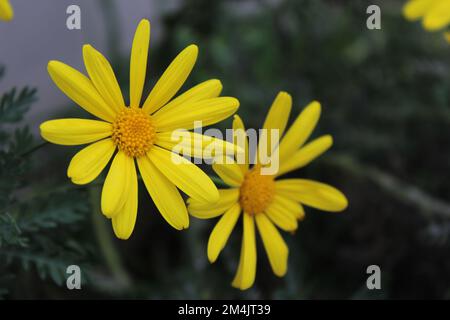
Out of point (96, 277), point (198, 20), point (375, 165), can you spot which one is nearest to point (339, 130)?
point (375, 165)

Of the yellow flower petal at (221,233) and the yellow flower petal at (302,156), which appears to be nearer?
the yellow flower petal at (221,233)

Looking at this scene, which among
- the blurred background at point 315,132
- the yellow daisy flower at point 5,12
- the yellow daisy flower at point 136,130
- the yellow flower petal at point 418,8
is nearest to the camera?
the yellow daisy flower at point 5,12

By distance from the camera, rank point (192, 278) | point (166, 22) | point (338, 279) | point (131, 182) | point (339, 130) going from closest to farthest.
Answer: point (131, 182) < point (192, 278) < point (338, 279) < point (339, 130) < point (166, 22)

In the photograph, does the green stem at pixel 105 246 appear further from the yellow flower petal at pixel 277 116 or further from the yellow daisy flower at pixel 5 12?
the yellow daisy flower at pixel 5 12

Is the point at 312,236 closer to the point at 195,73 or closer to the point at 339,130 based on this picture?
the point at 339,130

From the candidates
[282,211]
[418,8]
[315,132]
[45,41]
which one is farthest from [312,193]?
[45,41]

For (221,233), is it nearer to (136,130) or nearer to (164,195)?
(164,195)

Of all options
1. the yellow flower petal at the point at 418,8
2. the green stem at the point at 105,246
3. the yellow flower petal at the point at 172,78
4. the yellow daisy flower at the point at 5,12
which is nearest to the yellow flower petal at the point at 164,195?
the yellow flower petal at the point at 172,78

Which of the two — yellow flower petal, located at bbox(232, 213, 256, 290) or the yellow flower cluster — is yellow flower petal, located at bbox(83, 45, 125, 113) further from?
yellow flower petal, located at bbox(232, 213, 256, 290)
